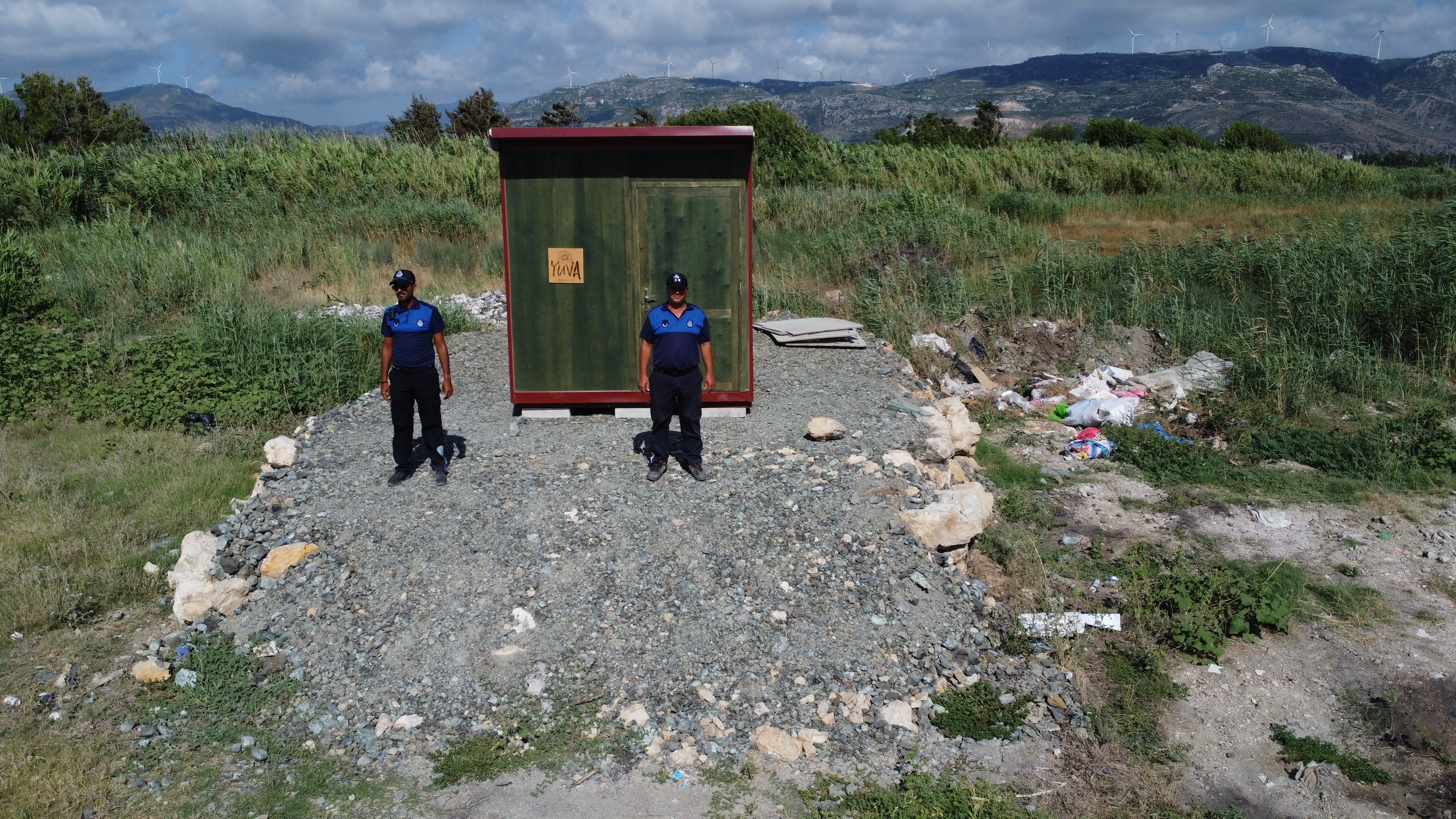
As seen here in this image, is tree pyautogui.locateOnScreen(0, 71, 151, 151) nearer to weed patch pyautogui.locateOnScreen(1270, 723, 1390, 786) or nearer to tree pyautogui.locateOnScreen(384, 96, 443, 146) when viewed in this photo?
tree pyautogui.locateOnScreen(384, 96, 443, 146)

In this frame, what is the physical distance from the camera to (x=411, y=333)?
6.41 m

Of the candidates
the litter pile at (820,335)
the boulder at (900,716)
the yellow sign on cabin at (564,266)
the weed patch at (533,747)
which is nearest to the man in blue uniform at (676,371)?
the yellow sign on cabin at (564,266)

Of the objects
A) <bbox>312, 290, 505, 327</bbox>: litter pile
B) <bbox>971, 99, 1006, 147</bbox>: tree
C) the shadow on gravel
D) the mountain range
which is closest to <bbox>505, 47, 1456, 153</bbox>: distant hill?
the mountain range

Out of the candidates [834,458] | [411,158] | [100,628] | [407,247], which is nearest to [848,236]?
[407,247]

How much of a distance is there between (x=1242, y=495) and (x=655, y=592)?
554 cm

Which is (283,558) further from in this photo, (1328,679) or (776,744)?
(1328,679)

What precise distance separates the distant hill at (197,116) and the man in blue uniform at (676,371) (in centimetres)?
1810

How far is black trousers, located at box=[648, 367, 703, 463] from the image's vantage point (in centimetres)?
669

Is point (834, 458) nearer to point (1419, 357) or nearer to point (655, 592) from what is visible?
point (655, 592)

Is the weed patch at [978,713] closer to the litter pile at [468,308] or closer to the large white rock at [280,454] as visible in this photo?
the large white rock at [280,454]

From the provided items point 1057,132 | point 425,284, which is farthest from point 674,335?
point 1057,132

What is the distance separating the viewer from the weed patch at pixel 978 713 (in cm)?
482

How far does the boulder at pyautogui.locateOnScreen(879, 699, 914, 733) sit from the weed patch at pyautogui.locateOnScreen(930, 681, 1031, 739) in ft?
0.38

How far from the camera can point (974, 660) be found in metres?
5.38
